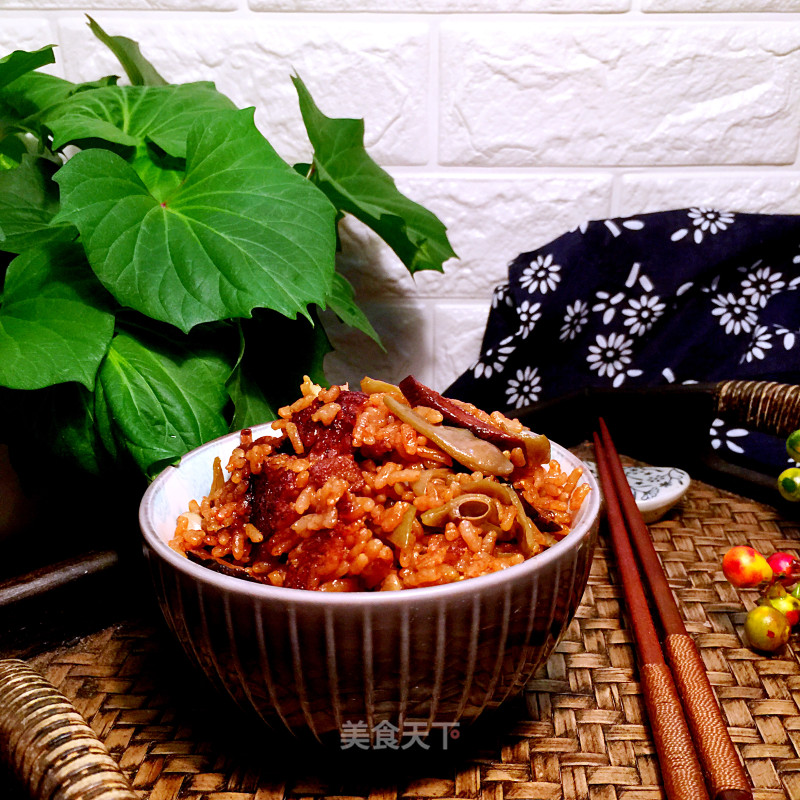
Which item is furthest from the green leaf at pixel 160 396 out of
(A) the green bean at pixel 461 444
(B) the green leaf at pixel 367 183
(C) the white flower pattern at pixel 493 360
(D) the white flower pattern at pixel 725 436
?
(D) the white flower pattern at pixel 725 436

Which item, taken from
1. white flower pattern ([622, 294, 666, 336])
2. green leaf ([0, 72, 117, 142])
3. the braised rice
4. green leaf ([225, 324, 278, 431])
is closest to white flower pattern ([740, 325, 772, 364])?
white flower pattern ([622, 294, 666, 336])

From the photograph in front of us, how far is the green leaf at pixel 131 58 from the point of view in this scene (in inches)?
50.6

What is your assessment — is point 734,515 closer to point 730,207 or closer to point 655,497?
point 655,497

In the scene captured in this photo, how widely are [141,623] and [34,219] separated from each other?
603 mm

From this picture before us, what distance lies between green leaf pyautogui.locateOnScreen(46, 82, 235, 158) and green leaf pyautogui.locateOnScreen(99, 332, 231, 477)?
31 centimetres

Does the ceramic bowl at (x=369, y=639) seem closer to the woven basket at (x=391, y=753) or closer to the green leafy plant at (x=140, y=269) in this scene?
the woven basket at (x=391, y=753)

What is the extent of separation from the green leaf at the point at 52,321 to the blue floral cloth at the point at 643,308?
84cm

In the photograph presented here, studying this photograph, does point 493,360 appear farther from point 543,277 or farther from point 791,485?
point 791,485

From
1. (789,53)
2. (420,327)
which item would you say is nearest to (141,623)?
(420,327)

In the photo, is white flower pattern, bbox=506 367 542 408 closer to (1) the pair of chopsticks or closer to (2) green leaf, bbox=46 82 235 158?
(1) the pair of chopsticks

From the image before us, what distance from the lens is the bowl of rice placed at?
2.04ft

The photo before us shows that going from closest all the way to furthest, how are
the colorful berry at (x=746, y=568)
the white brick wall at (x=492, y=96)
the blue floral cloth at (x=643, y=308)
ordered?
the colorful berry at (x=746, y=568), the white brick wall at (x=492, y=96), the blue floral cloth at (x=643, y=308)

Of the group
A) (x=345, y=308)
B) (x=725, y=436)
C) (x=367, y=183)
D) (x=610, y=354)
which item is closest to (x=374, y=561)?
(x=345, y=308)

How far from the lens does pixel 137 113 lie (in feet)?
3.96
